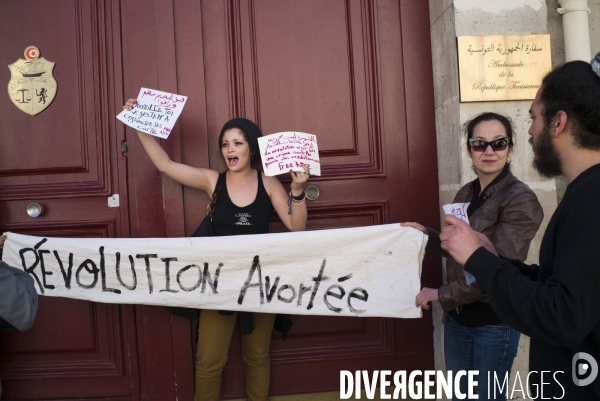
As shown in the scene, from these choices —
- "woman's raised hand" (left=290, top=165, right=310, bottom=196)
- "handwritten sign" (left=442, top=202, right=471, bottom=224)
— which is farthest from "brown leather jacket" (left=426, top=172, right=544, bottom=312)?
"woman's raised hand" (left=290, top=165, right=310, bottom=196)

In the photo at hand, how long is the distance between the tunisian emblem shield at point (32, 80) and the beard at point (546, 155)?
3.20 meters

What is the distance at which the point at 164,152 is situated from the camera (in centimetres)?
340

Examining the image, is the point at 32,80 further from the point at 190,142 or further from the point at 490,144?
the point at 490,144

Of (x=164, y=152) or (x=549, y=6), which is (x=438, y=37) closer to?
(x=549, y=6)

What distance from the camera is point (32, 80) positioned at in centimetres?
370

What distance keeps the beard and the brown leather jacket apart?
2.46ft

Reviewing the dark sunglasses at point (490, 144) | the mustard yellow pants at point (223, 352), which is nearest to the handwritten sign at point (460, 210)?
the dark sunglasses at point (490, 144)

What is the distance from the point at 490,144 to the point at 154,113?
198cm

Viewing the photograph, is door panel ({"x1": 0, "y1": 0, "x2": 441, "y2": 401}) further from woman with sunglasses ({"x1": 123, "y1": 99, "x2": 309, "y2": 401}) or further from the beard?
the beard

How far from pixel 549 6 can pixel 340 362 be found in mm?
2848

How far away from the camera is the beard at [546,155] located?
5.59 feet

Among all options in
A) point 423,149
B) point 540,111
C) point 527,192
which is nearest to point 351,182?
point 423,149

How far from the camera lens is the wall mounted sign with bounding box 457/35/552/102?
11.2 ft

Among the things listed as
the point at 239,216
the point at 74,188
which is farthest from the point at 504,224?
the point at 74,188
